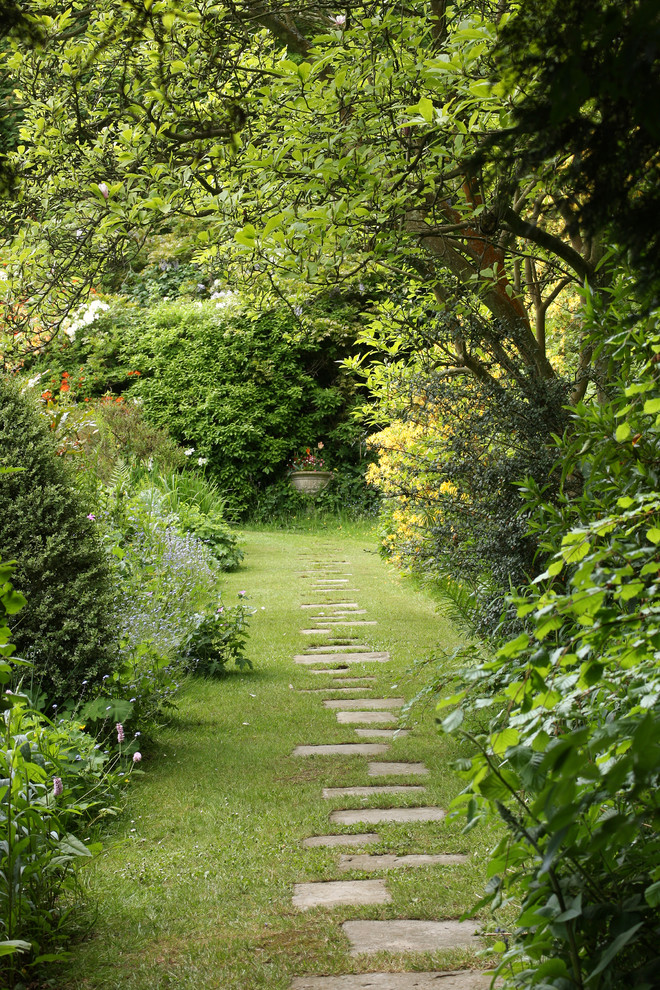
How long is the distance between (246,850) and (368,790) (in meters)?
0.74

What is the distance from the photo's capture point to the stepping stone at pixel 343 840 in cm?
313

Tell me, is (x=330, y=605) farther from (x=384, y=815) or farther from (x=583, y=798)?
(x=583, y=798)

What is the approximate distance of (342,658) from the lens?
5953mm

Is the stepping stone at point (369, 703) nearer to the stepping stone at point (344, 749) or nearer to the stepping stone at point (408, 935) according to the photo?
the stepping stone at point (344, 749)

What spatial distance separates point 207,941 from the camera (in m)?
2.47

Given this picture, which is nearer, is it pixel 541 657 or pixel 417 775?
pixel 541 657

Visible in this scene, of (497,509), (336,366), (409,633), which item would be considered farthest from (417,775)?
(336,366)

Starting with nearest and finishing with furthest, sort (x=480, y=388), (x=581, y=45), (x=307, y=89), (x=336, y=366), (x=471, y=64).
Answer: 1. (x=581, y=45)
2. (x=471, y=64)
3. (x=307, y=89)
4. (x=480, y=388)
5. (x=336, y=366)

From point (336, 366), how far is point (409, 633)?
29.9 feet

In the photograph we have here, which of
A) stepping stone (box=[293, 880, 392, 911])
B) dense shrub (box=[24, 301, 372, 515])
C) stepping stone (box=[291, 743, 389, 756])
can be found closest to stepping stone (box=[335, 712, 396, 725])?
stepping stone (box=[291, 743, 389, 756])

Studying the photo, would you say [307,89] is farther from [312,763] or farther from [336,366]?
[336,366]

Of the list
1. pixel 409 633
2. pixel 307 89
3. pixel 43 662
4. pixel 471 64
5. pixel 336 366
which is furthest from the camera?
pixel 336 366

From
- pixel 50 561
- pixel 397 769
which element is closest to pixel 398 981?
pixel 397 769

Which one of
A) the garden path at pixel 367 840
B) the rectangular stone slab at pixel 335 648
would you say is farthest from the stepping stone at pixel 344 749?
the rectangular stone slab at pixel 335 648
